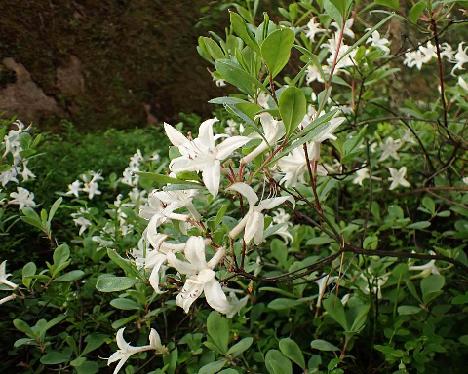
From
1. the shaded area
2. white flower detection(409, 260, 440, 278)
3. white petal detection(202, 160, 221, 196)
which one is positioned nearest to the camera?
white petal detection(202, 160, 221, 196)

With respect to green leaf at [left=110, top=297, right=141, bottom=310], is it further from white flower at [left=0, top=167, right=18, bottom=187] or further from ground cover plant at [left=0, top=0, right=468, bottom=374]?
white flower at [left=0, top=167, right=18, bottom=187]

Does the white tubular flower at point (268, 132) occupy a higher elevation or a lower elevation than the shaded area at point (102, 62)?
higher

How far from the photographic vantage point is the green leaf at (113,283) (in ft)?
2.94

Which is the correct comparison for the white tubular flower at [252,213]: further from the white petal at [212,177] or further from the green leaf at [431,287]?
the green leaf at [431,287]

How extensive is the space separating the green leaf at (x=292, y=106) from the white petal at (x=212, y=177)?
12cm

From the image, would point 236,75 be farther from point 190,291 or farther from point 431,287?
point 431,287

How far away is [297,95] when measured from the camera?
0.67m

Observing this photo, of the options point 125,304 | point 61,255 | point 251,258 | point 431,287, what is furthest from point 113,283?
point 431,287

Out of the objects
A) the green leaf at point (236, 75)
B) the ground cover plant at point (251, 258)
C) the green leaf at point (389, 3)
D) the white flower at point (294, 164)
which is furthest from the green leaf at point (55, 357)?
the green leaf at point (389, 3)

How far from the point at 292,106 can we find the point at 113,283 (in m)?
0.49

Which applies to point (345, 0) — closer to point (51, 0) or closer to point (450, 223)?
point (450, 223)

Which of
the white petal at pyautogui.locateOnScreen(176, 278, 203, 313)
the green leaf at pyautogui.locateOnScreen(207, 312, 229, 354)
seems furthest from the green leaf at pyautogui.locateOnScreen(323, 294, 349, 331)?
the white petal at pyautogui.locateOnScreen(176, 278, 203, 313)

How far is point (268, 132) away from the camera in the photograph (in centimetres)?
74

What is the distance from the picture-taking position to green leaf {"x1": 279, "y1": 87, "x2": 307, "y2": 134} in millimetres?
665
